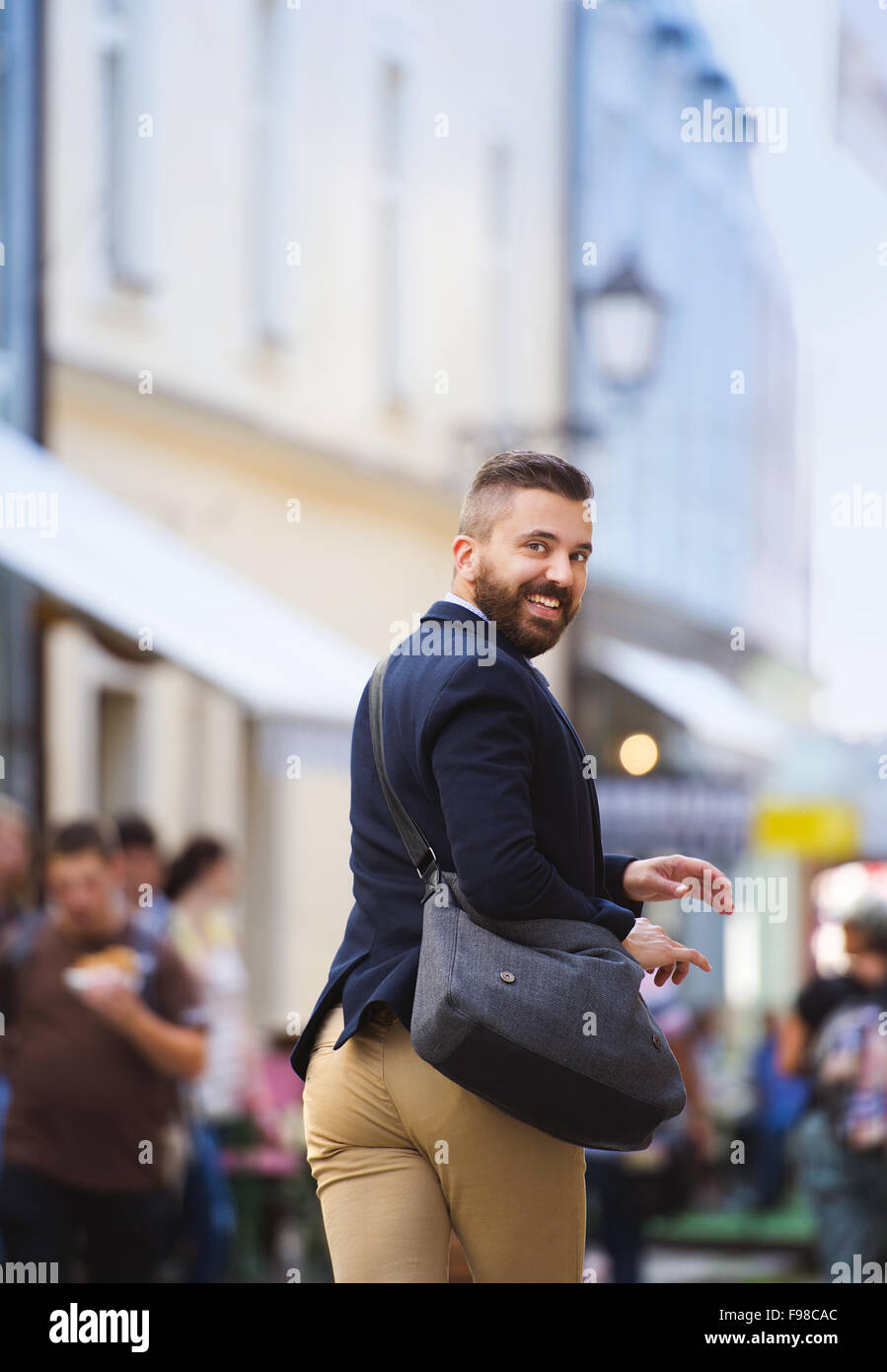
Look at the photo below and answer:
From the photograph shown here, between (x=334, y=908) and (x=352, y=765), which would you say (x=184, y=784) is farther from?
(x=352, y=765)

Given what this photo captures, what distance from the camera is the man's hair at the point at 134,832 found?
338 inches

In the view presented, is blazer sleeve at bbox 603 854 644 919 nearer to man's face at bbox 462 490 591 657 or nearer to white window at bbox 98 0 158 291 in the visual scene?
man's face at bbox 462 490 591 657

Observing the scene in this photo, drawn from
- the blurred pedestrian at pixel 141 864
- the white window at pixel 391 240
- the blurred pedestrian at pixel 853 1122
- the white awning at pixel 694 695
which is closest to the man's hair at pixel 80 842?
the blurred pedestrian at pixel 141 864

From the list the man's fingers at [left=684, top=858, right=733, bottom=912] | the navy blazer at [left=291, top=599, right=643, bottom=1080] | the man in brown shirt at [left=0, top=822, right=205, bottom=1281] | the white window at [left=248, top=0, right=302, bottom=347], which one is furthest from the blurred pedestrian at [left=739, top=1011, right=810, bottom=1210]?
the navy blazer at [left=291, top=599, right=643, bottom=1080]

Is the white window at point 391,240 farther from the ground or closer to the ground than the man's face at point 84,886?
farther from the ground

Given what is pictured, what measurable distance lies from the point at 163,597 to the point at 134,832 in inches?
53.2

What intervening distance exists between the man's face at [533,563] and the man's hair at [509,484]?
0.01 meters

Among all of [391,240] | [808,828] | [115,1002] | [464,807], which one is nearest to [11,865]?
[115,1002]

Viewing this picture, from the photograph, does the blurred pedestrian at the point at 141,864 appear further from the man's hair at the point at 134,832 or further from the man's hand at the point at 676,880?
the man's hand at the point at 676,880

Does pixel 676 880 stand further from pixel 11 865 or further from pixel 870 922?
pixel 870 922

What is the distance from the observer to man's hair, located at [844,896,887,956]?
8227 millimetres

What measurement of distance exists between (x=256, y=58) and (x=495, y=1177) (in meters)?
12.4

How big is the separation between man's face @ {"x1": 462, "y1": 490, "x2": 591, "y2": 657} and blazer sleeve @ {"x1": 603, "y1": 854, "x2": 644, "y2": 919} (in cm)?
36

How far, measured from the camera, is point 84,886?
6.59m
